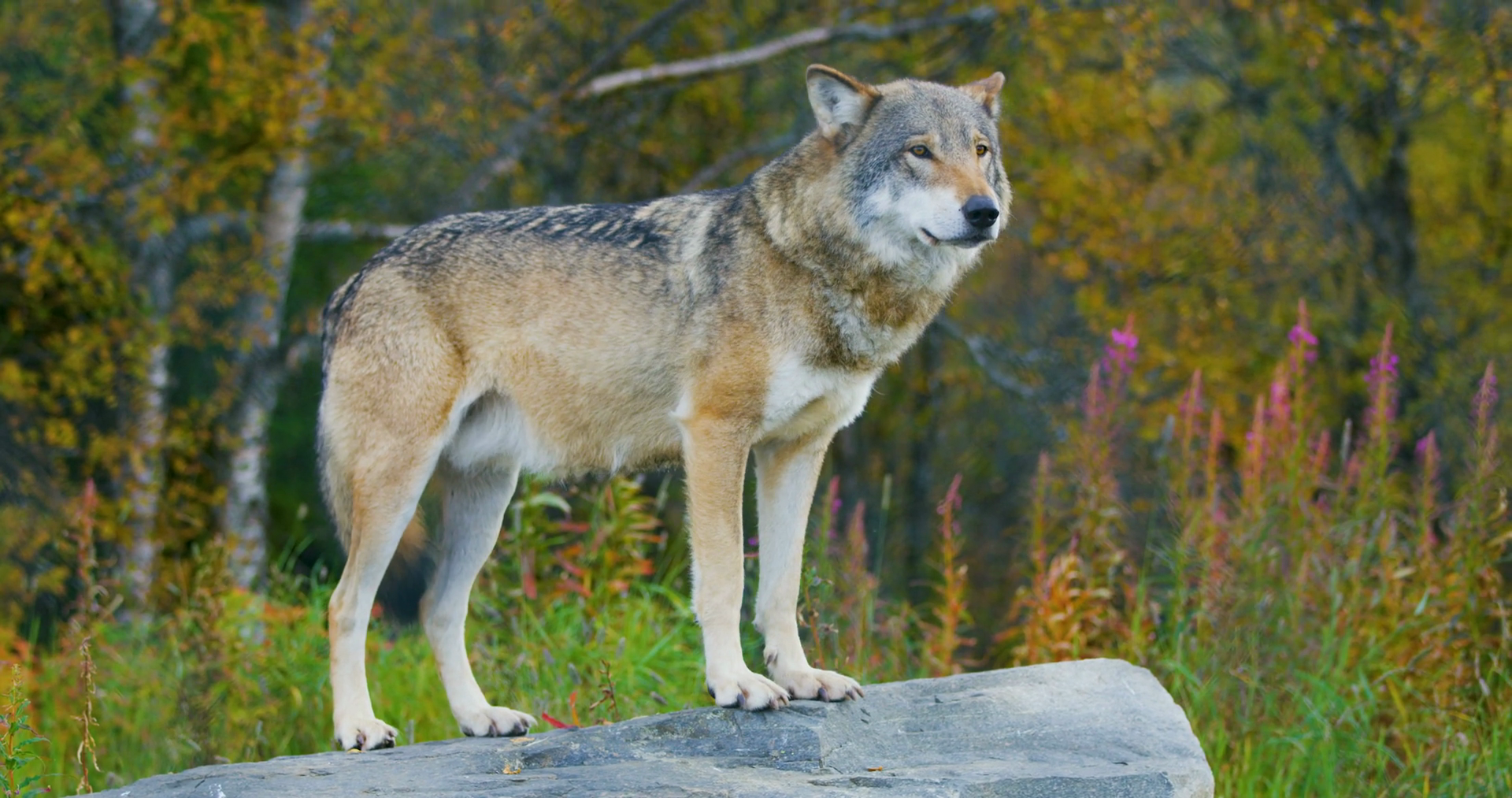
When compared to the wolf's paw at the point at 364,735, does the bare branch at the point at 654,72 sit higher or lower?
higher

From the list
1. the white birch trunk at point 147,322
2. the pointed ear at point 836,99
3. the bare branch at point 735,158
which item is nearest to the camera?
the pointed ear at point 836,99

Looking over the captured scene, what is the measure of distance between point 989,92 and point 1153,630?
2.18 m

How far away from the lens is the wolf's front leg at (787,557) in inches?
174

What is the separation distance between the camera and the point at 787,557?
4.64 metres

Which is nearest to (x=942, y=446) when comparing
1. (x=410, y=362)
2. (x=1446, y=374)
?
(x=1446, y=374)

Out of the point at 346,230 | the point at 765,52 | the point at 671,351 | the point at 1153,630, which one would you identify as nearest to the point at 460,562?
the point at 671,351

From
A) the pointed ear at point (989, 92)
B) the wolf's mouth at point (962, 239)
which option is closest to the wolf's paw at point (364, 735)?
the wolf's mouth at point (962, 239)

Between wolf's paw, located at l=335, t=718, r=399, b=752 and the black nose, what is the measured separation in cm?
247

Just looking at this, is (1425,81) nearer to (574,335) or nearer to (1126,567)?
(1126,567)

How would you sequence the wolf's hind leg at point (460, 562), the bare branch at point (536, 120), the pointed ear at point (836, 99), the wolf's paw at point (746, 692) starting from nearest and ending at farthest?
1. the wolf's paw at point (746, 692)
2. the pointed ear at point (836, 99)
3. the wolf's hind leg at point (460, 562)
4. the bare branch at point (536, 120)

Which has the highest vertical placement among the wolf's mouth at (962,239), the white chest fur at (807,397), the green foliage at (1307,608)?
the wolf's mouth at (962,239)

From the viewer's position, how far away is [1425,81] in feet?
37.7

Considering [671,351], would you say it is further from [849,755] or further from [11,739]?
[11,739]

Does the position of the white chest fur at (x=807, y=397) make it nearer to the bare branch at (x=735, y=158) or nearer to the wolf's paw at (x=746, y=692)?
the wolf's paw at (x=746, y=692)
